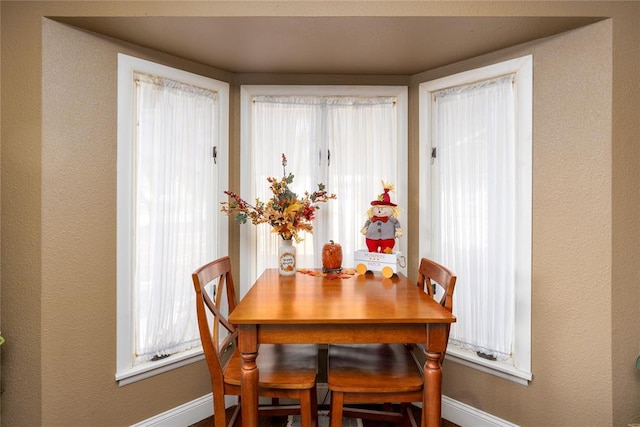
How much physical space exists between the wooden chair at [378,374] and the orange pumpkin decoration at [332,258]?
478mm

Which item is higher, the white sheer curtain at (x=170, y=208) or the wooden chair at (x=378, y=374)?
the white sheer curtain at (x=170, y=208)

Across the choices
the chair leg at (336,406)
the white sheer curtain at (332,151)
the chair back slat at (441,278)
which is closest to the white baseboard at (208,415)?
the chair back slat at (441,278)

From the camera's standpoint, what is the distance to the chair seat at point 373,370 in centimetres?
157

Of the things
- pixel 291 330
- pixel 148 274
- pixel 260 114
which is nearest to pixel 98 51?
pixel 260 114

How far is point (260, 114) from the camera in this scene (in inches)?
98.2

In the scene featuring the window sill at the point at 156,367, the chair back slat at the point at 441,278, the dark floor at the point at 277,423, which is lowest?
the dark floor at the point at 277,423

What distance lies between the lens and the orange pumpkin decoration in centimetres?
225

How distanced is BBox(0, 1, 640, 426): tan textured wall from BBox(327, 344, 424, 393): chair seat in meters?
0.80

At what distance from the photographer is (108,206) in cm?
193

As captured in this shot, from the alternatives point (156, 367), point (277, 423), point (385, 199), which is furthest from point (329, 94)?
point (277, 423)

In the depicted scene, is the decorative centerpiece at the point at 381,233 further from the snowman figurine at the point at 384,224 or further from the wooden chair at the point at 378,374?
the wooden chair at the point at 378,374

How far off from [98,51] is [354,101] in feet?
4.89

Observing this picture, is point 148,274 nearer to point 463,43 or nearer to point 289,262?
point 289,262

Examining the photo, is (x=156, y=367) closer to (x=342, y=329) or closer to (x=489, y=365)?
(x=342, y=329)
